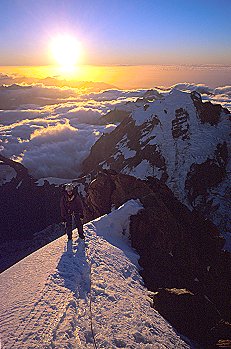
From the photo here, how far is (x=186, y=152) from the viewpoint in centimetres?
11069

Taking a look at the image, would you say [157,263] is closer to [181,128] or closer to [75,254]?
[75,254]

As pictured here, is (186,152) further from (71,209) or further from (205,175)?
(71,209)

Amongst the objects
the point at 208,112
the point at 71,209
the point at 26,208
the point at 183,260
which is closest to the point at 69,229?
the point at 71,209

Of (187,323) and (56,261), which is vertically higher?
(56,261)

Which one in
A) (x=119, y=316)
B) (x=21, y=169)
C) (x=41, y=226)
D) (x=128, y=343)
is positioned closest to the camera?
(x=128, y=343)

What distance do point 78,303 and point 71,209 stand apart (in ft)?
22.3

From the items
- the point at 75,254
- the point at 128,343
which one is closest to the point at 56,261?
the point at 75,254

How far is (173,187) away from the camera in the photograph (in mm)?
101250

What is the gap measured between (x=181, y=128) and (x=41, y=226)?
70636 millimetres

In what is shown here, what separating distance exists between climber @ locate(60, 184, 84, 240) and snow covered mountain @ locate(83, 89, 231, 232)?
7509cm

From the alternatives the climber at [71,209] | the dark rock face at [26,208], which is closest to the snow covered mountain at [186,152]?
the dark rock face at [26,208]

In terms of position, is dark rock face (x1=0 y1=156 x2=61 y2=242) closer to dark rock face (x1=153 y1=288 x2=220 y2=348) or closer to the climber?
the climber

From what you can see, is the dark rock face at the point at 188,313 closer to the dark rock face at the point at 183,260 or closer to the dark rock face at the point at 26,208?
the dark rock face at the point at 183,260

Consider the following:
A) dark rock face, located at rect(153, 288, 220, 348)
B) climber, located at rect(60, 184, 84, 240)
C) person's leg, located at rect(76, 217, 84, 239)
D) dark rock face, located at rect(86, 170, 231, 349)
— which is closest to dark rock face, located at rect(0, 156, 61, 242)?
dark rock face, located at rect(86, 170, 231, 349)
